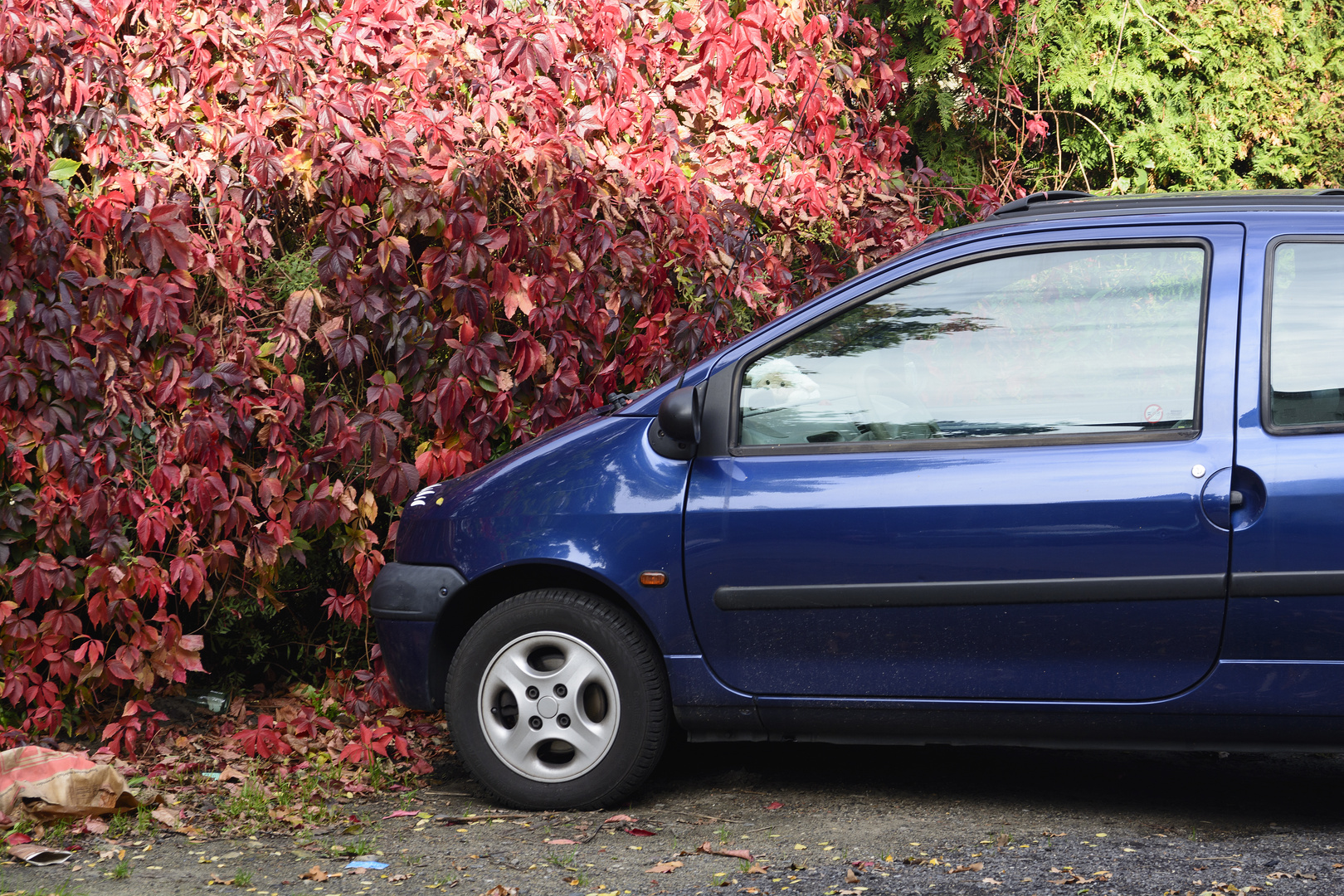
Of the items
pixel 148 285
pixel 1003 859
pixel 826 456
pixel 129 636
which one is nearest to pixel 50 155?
pixel 148 285

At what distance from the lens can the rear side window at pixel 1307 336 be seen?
3523 millimetres

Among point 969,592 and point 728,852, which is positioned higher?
point 969,592

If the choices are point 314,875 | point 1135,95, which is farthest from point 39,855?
point 1135,95

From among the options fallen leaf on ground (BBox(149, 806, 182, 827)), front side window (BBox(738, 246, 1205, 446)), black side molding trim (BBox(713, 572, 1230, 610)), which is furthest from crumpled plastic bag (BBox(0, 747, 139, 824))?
front side window (BBox(738, 246, 1205, 446))

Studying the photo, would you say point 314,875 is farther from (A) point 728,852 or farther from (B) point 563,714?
(A) point 728,852

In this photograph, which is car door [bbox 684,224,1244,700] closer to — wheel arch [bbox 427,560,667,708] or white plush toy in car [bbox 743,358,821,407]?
white plush toy in car [bbox 743,358,821,407]

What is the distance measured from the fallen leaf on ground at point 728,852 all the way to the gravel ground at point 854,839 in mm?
18

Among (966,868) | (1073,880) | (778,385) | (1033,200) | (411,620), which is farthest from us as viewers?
(1033,200)

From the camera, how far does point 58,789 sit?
3.98 metres

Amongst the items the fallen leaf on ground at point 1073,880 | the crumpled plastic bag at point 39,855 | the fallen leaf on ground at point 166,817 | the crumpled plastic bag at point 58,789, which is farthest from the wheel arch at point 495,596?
the fallen leaf on ground at point 1073,880

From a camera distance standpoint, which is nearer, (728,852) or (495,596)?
(728,852)

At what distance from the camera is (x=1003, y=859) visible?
3.59m

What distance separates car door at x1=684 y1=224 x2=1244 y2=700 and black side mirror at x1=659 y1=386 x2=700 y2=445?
0.09 meters

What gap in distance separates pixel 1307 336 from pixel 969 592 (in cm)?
111
